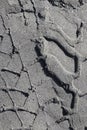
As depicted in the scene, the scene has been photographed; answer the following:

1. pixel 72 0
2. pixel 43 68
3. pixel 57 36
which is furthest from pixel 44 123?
pixel 72 0

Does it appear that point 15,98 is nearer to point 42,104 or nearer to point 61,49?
point 42,104

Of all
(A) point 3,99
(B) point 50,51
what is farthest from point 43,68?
(A) point 3,99

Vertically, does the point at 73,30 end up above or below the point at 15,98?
above

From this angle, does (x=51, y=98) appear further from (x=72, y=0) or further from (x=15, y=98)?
(x=72, y=0)

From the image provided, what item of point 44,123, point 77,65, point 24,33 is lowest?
point 44,123

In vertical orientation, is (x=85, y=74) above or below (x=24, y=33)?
below

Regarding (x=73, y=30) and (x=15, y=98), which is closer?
(x=15, y=98)
